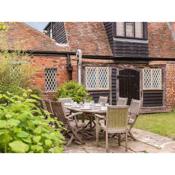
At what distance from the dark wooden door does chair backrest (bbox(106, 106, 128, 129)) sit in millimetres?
8026

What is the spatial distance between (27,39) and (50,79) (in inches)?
66.6

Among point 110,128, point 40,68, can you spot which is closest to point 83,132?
point 110,128

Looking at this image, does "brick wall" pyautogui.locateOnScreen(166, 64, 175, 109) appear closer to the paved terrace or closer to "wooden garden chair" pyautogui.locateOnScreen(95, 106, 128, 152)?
the paved terrace

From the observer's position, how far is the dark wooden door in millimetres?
14492

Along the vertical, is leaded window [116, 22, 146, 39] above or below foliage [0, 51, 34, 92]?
above

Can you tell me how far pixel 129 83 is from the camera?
14570 millimetres

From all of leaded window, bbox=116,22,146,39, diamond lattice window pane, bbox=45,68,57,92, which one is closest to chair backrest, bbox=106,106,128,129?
diamond lattice window pane, bbox=45,68,57,92

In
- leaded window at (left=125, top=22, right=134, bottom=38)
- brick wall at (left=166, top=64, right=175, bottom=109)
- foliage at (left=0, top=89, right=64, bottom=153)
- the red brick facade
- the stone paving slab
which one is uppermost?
leaded window at (left=125, top=22, right=134, bottom=38)

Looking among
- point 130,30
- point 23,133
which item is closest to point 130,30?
point 130,30

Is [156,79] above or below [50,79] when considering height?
below

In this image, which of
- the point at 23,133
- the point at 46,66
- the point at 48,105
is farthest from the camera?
the point at 46,66

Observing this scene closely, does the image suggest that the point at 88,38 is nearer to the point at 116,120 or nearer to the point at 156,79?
the point at 156,79
